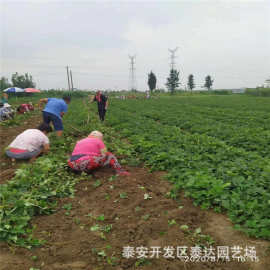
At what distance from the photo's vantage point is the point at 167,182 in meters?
4.18

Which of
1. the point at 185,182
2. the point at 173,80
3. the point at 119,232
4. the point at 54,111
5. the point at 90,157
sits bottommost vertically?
the point at 119,232

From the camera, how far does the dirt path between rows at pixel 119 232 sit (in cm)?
231

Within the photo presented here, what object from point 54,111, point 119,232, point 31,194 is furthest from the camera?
point 54,111

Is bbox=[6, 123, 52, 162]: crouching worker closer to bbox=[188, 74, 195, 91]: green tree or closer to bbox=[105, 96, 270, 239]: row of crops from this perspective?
bbox=[105, 96, 270, 239]: row of crops

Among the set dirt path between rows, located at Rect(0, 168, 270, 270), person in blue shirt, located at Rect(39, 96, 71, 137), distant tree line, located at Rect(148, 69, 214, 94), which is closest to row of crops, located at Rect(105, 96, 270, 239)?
dirt path between rows, located at Rect(0, 168, 270, 270)

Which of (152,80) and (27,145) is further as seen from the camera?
(152,80)

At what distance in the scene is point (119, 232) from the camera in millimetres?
2801

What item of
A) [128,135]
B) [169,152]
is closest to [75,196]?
[169,152]

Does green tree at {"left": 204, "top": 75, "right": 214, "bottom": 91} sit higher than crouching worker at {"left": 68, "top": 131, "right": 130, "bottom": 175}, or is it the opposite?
green tree at {"left": 204, "top": 75, "right": 214, "bottom": 91}

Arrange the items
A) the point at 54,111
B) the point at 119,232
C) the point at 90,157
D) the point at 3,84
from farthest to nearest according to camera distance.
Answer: the point at 3,84
the point at 54,111
the point at 90,157
the point at 119,232

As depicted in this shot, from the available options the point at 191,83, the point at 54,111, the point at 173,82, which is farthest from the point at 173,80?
the point at 54,111

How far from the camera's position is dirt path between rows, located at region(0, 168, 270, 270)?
2314 millimetres

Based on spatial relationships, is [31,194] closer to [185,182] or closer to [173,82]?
[185,182]

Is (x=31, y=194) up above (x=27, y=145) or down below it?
below
